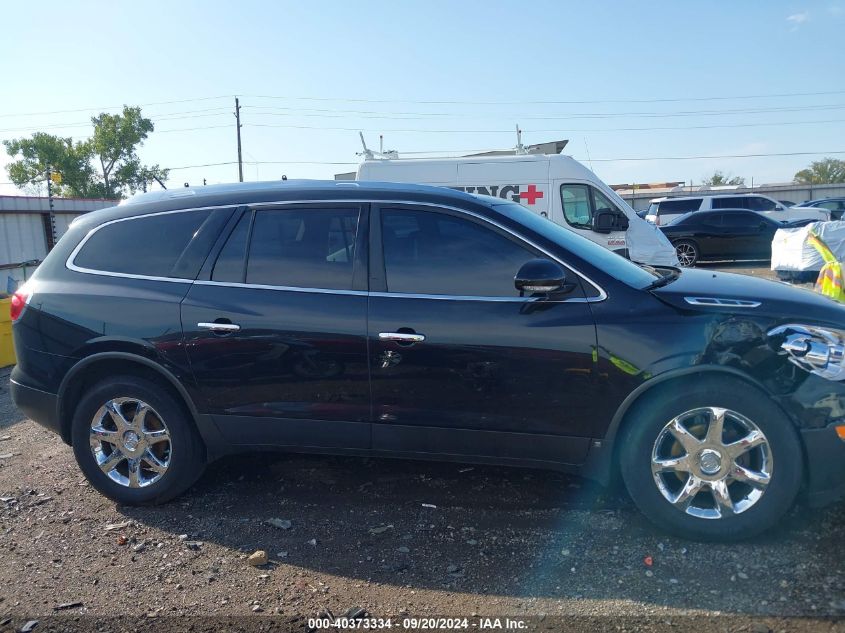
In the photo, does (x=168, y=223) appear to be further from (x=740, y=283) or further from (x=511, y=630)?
(x=740, y=283)

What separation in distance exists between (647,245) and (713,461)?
31.1 feet

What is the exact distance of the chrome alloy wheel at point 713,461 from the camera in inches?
139

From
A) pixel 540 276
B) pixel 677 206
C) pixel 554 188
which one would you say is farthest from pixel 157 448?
pixel 677 206

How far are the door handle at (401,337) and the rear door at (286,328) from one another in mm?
118

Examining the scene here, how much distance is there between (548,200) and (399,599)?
10283mm

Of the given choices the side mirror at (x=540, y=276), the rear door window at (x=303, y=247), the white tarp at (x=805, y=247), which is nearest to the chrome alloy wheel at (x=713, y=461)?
the side mirror at (x=540, y=276)

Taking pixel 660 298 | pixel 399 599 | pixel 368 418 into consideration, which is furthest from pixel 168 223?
pixel 660 298

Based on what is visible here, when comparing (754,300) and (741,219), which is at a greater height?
(754,300)

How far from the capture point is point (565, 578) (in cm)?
342

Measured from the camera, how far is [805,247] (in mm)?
13914

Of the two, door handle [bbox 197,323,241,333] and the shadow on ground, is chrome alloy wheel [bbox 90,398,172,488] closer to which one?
the shadow on ground

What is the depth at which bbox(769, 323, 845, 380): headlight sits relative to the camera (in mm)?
3469

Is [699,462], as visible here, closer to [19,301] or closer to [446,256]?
[446,256]

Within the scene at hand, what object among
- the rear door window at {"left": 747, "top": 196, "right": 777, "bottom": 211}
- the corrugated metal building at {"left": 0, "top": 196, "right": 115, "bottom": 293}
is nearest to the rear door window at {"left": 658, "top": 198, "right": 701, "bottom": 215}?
the rear door window at {"left": 747, "top": 196, "right": 777, "bottom": 211}
